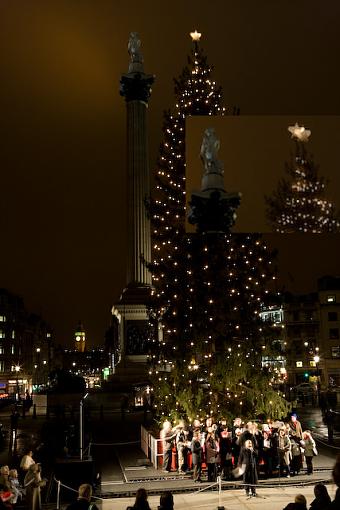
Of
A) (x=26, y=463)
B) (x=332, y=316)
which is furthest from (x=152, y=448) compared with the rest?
(x=332, y=316)

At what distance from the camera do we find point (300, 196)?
37.9 feet

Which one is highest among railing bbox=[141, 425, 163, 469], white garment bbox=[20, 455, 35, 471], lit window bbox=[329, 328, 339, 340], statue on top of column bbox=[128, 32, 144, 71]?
statue on top of column bbox=[128, 32, 144, 71]

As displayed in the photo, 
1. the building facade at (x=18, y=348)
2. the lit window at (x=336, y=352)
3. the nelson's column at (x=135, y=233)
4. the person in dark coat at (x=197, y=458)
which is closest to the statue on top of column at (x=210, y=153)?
the person in dark coat at (x=197, y=458)

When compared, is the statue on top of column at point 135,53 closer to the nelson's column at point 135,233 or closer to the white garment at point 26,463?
the nelson's column at point 135,233

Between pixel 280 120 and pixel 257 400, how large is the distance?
39.3ft

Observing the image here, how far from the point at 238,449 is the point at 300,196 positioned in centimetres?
934

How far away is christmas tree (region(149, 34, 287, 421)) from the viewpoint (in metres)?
20.8

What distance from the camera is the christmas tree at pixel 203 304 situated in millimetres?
20844

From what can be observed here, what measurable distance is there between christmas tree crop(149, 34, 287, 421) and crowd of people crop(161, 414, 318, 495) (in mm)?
1954

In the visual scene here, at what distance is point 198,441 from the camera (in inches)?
675

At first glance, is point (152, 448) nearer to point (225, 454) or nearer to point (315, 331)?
→ point (225, 454)

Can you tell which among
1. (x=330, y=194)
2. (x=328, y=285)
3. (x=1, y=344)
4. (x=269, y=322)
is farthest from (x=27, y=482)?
(x=1, y=344)

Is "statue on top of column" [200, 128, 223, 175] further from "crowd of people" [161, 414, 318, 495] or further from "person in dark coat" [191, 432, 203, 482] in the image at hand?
"person in dark coat" [191, 432, 203, 482]

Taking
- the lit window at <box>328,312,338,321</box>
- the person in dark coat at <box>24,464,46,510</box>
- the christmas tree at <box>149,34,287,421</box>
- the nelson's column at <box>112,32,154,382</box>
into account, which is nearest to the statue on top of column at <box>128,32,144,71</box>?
the nelson's column at <box>112,32,154,382</box>
